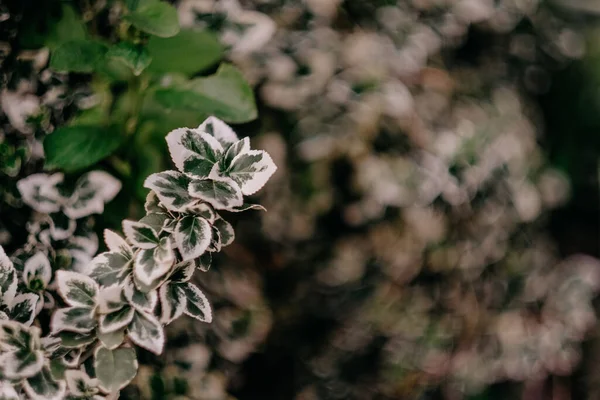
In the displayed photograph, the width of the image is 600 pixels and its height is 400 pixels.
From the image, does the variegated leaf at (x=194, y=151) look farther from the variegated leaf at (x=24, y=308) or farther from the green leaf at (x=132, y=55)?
the variegated leaf at (x=24, y=308)

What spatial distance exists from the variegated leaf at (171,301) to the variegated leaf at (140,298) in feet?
0.05

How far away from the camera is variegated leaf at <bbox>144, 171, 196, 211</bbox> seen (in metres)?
0.58

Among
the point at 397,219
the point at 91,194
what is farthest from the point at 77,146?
the point at 397,219

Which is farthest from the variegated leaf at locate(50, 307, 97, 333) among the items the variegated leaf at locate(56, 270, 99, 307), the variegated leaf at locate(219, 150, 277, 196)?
the variegated leaf at locate(219, 150, 277, 196)

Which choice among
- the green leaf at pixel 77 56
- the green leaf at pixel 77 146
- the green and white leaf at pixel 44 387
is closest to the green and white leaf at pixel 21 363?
the green and white leaf at pixel 44 387

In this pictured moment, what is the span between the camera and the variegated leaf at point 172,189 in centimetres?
58

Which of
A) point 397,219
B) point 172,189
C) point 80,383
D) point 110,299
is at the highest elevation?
point 172,189

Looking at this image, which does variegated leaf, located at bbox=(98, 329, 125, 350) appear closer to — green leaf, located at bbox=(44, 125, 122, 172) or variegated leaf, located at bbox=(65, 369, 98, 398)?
variegated leaf, located at bbox=(65, 369, 98, 398)

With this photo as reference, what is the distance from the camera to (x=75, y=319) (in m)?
0.60

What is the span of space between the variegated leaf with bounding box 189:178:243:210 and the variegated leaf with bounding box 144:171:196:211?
2 centimetres

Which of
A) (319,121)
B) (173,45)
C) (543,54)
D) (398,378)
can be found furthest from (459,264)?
(173,45)

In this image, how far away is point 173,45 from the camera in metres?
0.78

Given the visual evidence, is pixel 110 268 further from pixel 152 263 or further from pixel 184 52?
pixel 184 52

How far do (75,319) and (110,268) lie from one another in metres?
0.07
